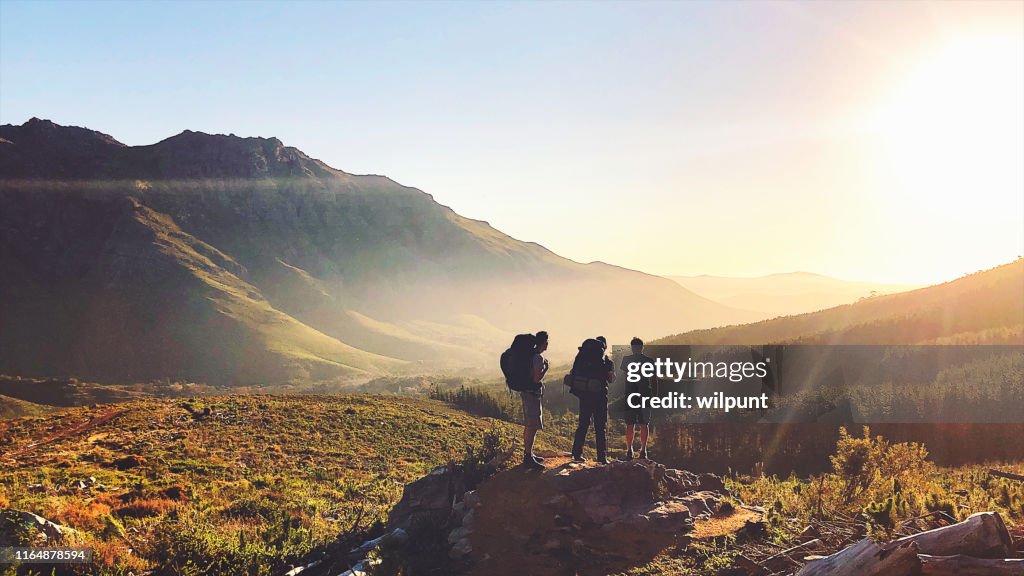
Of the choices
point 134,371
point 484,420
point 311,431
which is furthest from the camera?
point 134,371

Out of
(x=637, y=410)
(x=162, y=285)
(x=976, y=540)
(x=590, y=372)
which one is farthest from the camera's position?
(x=162, y=285)

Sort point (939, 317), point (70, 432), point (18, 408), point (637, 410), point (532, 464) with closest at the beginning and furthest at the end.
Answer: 1. point (532, 464)
2. point (637, 410)
3. point (70, 432)
4. point (939, 317)
5. point (18, 408)

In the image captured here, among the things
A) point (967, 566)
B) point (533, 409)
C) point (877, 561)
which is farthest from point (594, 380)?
point (967, 566)

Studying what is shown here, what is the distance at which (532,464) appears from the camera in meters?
12.2

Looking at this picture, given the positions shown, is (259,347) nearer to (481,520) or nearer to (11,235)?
(11,235)

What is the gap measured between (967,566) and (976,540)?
1.81 ft

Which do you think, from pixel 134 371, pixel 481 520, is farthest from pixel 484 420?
pixel 134 371

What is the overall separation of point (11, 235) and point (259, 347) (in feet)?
268

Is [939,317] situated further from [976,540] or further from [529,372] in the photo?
[976,540]

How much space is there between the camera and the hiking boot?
12.1m

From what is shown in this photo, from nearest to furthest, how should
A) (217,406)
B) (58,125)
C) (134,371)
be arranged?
(217,406), (134,371), (58,125)

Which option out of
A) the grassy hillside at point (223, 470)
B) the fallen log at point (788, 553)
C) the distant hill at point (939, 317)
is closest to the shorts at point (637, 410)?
the grassy hillside at point (223, 470)

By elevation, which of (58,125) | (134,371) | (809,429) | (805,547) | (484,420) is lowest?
(134,371)

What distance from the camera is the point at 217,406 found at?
116 ft
